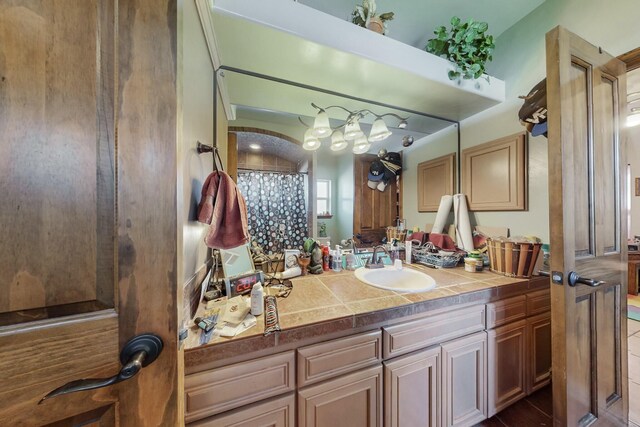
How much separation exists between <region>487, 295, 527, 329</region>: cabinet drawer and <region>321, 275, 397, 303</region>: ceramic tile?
0.59m

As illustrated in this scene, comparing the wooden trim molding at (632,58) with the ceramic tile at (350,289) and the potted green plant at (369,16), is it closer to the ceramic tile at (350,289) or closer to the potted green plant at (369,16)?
the potted green plant at (369,16)

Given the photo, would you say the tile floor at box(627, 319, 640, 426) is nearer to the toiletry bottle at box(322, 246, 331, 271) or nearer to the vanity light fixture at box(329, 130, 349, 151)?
the toiletry bottle at box(322, 246, 331, 271)

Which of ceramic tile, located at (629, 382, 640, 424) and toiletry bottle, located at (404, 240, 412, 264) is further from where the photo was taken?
toiletry bottle, located at (404, 240, 412, 264)

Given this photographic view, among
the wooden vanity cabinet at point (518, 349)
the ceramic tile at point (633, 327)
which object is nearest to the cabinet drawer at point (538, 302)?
the wooden vanity cabinet at point (518, 349)

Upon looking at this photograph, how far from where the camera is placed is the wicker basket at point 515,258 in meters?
1.24

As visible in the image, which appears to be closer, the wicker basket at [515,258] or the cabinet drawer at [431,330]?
the cabinet drawer at [431,330]

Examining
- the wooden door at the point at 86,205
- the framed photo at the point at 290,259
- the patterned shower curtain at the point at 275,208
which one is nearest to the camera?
the wooden door at the point at 86,205

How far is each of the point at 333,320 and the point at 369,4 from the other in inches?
70.9

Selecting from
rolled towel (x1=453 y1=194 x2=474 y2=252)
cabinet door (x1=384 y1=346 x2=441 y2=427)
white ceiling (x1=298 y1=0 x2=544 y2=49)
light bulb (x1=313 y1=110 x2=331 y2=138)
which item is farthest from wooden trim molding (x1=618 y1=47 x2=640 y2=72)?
cabinet door (x1=384 y1=346 x2=441 y2=427)

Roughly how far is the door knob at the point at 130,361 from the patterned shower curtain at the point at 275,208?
1.14 meters

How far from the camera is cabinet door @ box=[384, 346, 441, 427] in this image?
91cm

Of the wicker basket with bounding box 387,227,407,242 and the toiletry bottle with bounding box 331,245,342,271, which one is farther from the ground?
the wicker basket with bounding box 387,227,407,242

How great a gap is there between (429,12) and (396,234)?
1.67 meters

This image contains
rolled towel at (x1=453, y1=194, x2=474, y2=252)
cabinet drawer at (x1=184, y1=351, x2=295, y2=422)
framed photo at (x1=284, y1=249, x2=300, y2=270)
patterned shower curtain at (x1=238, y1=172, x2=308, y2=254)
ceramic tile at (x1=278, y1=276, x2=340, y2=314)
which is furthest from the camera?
rolled towel at (x1=453, y1=194, x2=474, y2=252)
